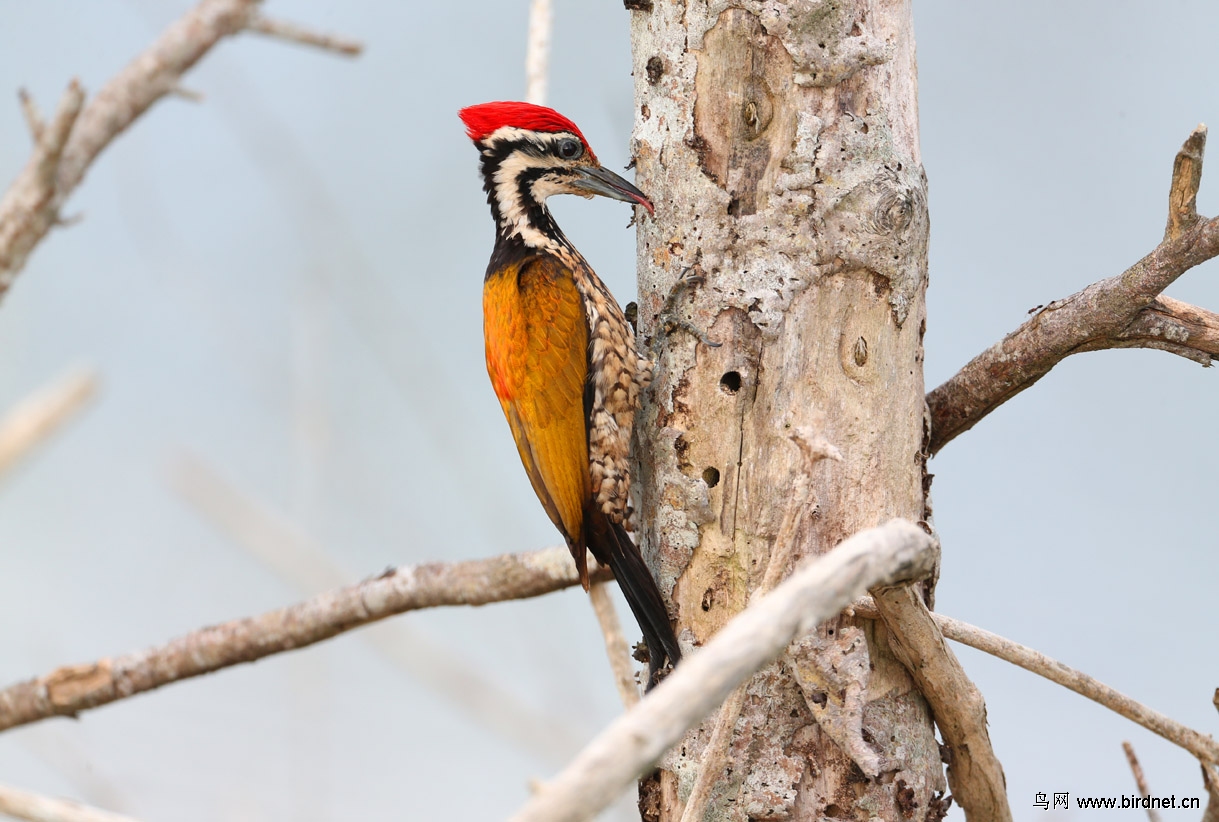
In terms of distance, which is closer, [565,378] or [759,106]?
[759,106]

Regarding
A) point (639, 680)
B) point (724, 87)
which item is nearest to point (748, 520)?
point (639, 680)

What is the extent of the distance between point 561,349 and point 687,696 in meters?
1.58

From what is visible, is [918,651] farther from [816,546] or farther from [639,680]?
[639,680]

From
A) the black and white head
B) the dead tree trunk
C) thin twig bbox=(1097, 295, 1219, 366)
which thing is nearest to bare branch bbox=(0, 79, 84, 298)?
the dead tree trunk

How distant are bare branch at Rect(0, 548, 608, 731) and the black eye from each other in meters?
0.95

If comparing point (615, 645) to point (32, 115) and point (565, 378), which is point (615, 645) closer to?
point (565, 378)

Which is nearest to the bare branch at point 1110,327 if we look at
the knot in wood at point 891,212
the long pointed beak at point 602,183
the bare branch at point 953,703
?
the knot in wood at point 891,212

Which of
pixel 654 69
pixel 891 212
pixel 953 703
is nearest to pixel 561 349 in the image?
pixel 654 69

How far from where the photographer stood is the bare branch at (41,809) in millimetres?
1226

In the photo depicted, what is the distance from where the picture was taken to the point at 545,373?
245cm

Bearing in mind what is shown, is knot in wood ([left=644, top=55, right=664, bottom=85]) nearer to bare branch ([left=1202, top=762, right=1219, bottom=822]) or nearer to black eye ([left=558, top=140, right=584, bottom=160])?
black eye ([left=558, top=140, right=584, bottom=160])

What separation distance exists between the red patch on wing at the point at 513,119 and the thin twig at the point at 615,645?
1.06 m

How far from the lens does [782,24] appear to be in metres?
1.94

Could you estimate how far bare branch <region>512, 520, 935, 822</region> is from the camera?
883mm
